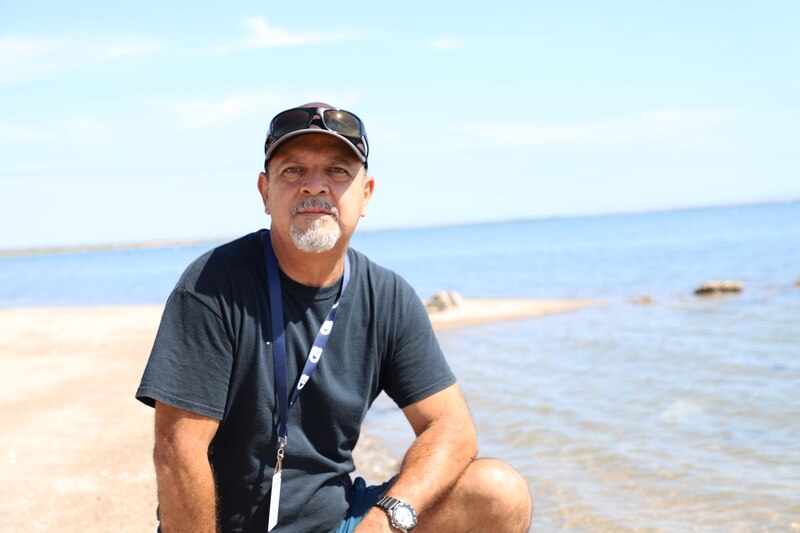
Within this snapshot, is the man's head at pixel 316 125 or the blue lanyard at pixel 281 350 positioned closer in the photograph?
the blue lanyard at pixel 281 350

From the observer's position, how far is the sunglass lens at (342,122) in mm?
2906

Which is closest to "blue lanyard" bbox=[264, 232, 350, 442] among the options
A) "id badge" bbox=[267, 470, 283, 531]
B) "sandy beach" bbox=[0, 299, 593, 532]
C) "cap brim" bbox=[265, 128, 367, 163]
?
"id badge" bbox=[267, 470, 283, 531]

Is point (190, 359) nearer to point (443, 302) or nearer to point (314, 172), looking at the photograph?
point (314, 172)

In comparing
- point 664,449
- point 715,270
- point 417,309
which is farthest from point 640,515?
point 715,270

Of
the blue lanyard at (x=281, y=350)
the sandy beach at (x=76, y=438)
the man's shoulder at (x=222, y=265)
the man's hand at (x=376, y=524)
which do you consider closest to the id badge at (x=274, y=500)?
the blue lanyard at (x=281, y=350)

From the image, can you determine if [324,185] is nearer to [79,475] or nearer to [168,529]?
[168,529]

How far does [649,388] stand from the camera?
913 centimetres

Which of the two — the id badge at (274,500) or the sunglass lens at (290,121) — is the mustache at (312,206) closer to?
the sunglass lens at (290,121)

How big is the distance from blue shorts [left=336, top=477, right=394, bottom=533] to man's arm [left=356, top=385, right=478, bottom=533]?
0.18m

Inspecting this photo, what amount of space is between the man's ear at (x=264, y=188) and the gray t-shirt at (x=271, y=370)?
161 mm

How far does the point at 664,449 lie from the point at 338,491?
14.5ft

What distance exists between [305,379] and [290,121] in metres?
0.87

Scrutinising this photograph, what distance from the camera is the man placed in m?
2.64

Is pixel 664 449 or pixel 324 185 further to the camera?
pixel 664 449
